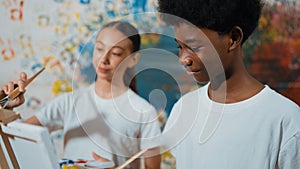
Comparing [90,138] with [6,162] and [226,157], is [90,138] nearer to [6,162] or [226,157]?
[6,162]

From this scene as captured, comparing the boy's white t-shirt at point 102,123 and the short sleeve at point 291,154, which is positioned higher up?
the short sleeve at point 291,154

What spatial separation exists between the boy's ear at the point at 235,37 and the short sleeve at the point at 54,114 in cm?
67

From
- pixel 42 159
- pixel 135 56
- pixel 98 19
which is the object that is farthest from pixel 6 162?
pixel 98 19

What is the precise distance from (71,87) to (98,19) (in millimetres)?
245

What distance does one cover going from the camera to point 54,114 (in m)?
1.42

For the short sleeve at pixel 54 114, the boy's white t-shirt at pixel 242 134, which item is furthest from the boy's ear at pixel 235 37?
the short sleeve at pixel 54 114

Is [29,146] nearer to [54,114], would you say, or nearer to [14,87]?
[14,87]

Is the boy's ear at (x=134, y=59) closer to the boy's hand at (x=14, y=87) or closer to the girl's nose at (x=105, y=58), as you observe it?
the girl's nose at (x=105, y=58)

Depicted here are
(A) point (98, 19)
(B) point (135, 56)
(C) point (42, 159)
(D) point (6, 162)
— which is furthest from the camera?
(A) point (98, 19)

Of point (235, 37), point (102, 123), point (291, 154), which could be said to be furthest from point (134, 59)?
point (291, 154)

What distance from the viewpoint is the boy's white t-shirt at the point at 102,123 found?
130cm

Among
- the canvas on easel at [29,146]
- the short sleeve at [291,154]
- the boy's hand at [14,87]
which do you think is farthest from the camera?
the boy's hand at [14,87]

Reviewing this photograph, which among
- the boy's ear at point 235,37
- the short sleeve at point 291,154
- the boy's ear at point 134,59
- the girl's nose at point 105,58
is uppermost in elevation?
the boy's ear at point 235,37

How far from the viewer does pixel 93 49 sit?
1.33m
